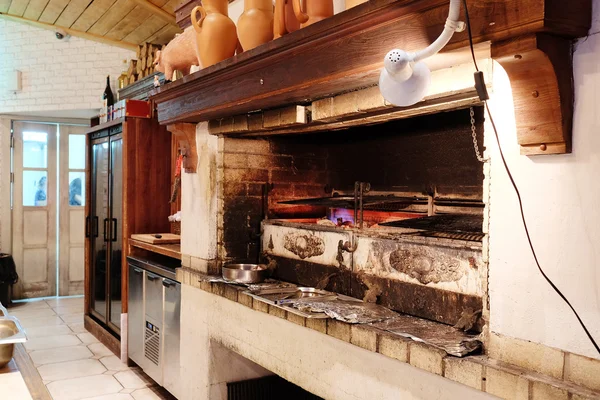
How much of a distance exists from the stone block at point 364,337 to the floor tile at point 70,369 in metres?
3.26

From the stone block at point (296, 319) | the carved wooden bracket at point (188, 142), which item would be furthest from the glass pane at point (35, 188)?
the stone block at point (296, 319)

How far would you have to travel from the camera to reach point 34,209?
299 inches

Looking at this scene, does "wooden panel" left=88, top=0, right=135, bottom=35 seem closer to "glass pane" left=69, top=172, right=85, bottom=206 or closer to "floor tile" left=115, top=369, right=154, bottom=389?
"glass pane" left=69, top=172, right=85, bottom=206

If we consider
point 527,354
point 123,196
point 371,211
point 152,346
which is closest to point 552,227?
point 527,354

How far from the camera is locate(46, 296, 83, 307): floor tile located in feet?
23.8

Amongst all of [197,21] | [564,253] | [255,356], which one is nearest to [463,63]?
[564,253]

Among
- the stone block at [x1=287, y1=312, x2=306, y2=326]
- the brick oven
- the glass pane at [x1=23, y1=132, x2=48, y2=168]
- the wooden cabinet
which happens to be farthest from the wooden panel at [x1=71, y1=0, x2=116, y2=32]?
the stone block at [x1=287, y1=312, x2=306, y2=326]

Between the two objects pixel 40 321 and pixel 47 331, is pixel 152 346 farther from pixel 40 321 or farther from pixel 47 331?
pixel 40 321

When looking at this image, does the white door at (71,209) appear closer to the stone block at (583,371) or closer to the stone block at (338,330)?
the stone block at (338,330)

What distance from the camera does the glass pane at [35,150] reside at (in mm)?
7534

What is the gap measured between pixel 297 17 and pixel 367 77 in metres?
0.48

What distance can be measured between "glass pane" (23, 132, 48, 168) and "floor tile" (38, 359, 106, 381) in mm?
3715

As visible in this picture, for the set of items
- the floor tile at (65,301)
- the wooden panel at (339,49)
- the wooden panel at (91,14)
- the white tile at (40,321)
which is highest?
the wooden panel at (91,14)

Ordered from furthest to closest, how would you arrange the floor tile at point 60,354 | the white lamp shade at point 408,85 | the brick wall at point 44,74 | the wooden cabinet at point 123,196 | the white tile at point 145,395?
the brick wall at point 44,74 → the wooden cabinet at point 123,196 → the floor tile at point 60,354 → the white tile at point 145,395 → the white lamp shade at point 408,85
